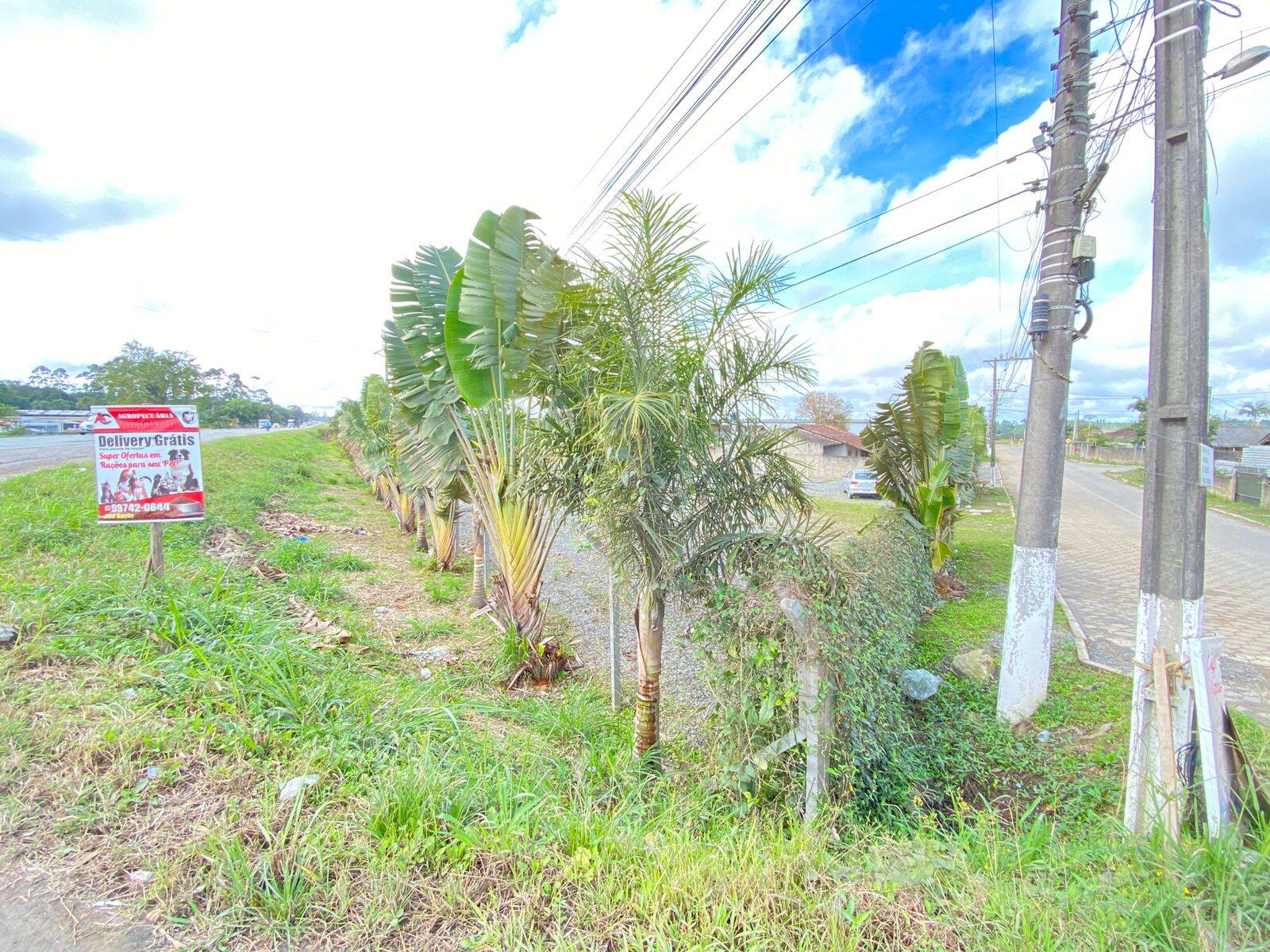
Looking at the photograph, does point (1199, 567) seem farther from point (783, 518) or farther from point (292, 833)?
point (292, 833)

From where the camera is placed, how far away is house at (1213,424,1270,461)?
40.2 m

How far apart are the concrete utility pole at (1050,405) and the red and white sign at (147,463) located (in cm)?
687

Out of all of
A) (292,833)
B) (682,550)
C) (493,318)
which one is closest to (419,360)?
(493,318)

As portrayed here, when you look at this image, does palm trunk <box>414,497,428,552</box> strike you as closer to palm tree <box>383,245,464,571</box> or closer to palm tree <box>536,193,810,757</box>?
palm tree <box>383,245,464,571</box>

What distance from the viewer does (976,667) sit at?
5.80 metres

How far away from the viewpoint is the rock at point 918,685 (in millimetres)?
5074

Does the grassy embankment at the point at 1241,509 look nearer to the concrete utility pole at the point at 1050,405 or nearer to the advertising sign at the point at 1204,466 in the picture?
the concrete utility pole at the point at 1050,405

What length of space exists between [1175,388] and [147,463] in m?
6.89

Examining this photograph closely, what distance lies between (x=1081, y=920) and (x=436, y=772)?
259 cm

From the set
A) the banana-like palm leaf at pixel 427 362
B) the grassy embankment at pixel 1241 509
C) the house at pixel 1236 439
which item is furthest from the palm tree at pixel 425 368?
the house at pixel 1236 439

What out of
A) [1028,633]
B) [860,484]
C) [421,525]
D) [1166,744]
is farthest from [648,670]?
[860,484]

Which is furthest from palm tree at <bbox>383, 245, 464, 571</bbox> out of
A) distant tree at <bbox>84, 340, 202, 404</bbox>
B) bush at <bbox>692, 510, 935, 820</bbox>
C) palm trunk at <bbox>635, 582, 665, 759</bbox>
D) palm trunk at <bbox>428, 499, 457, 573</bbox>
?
distant tree at <bbox>84, 340, 202, 404</bbox>

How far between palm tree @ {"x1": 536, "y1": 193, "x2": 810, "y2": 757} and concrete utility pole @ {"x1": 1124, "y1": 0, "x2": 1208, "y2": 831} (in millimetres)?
1966

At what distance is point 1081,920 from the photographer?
73.0 inches
